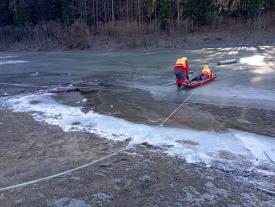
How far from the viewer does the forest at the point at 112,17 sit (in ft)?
119

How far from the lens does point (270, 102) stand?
11617 mm

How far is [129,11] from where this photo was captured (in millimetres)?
41375

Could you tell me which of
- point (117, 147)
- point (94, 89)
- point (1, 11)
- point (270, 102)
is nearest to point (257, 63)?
point (270, 102)

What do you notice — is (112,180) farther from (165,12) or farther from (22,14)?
(22,14)

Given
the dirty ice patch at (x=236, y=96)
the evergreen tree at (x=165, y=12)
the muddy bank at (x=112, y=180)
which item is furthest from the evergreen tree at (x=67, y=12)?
the muddy bank at (x=112, y=180)

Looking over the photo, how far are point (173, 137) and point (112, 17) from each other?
33.5 meters

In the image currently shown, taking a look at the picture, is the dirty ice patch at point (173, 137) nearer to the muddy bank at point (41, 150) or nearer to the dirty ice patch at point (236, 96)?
the muddy bank at point (41, 150)

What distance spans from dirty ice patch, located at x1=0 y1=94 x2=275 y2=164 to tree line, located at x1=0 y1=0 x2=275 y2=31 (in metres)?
27.2

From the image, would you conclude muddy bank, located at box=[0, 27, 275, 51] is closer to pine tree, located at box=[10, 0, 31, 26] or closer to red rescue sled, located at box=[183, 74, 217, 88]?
pine tree, located at box=[10, 0, 31, 26]

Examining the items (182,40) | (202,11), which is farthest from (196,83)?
(202,11)

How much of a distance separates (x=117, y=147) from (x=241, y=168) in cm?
276

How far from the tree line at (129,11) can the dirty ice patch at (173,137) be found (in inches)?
1071

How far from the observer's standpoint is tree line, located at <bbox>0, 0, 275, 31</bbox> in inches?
1425

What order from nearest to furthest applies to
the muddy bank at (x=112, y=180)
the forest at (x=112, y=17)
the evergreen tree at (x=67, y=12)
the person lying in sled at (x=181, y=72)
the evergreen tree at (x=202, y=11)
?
the muddy bank at (x=112, y=180)
the person lying in sled at (x=181, y=72)
the evergreen tree at (x=202, y=11)
the forest at (x=112, y=17)
the evergreen tree at (x=67, y=12)
